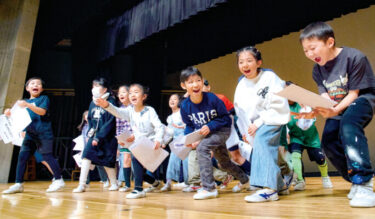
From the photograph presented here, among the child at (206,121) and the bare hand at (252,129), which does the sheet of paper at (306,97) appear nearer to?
the bare hand at (252,129)

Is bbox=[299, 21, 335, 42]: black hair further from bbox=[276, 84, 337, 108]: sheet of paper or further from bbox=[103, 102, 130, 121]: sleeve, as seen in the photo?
bbox=[103, 102, 130, 121]: sleeve

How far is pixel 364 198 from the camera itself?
1.31 metres

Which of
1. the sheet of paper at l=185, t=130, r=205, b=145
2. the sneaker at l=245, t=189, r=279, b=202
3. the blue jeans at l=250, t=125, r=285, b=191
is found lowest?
the sneaker at l=245, t=189, r=279, b=202

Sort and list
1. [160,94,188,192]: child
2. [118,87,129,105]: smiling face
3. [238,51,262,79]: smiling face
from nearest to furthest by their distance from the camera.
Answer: [238,51,262,79]: smiling face
[160,94,188,192]: child
[118,87,129,105]: smiling face

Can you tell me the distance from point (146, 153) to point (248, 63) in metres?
1.09

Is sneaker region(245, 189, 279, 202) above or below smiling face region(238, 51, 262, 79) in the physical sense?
below

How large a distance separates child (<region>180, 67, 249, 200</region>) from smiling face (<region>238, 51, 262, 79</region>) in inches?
13.7

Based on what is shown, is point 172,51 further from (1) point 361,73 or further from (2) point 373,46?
(1) point 361,73

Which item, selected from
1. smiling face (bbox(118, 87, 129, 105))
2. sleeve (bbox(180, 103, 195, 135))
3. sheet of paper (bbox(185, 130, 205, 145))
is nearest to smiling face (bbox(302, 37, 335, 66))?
sheet of paper (bbox(185, 130, 205, 145))

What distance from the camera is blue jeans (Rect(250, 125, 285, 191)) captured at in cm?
174

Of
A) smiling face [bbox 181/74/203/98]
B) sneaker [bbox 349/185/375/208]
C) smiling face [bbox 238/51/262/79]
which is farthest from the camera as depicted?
smiling face [bbox 181/74/203/98]

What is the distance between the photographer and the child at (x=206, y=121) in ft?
6.81

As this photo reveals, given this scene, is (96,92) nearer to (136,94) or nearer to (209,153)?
(136,94)

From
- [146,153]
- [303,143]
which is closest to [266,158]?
[146,153]
